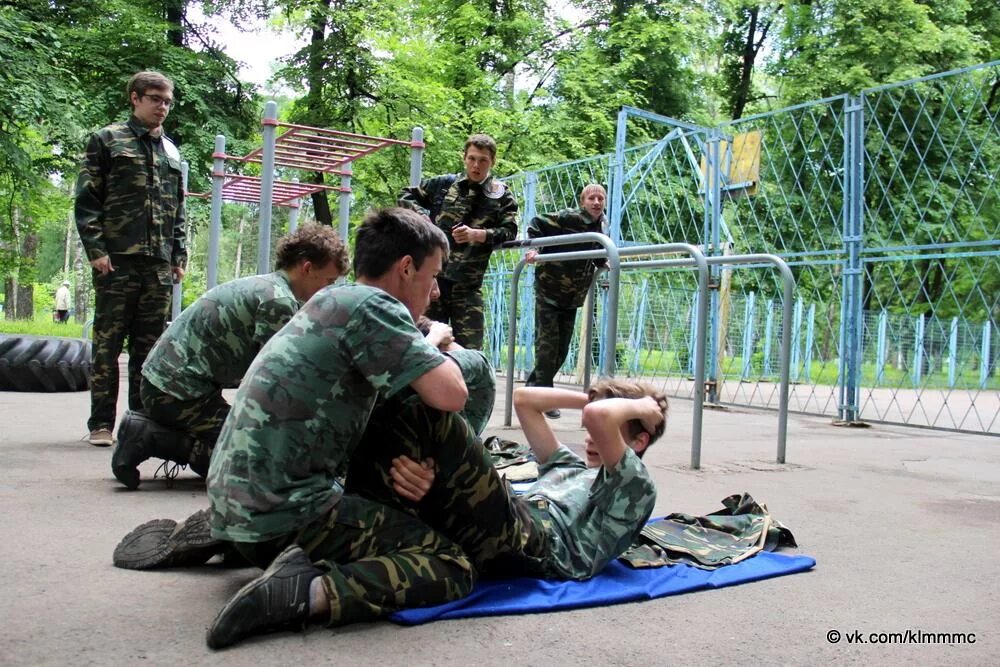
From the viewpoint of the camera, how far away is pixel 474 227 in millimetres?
5680

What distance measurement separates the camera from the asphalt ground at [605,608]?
193 centimetres

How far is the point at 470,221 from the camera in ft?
18.6

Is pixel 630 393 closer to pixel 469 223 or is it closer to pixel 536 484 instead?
pixel 536 484

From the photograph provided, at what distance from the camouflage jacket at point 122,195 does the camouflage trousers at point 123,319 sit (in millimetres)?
89

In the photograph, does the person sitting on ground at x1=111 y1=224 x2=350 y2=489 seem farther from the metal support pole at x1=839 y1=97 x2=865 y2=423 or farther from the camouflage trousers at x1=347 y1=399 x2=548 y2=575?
the metal support pole at x1=839 y1=97 x2=865 y2=423

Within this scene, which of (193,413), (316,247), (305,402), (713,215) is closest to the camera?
(305,402)

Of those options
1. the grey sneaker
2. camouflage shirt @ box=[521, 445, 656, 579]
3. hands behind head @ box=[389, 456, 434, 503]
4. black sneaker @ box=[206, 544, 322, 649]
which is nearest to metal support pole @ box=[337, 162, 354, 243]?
the grey sneaker

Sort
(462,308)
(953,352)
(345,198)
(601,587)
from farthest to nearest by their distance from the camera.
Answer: (953,352) → (345,198) → (462,308) → (601,587)

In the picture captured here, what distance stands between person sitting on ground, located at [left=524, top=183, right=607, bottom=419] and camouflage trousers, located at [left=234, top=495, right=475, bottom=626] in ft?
14.3

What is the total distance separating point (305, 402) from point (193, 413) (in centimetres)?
170

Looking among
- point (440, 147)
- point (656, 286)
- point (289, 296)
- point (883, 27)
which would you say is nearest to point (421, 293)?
point (289, 296)

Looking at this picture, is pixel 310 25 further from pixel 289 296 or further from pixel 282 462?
pixel 282 462

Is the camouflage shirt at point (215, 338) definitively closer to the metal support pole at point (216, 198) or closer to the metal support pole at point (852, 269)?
the metal support pole at point (216, 198)

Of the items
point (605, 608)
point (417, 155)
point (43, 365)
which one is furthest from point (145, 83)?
point (43, 365)
